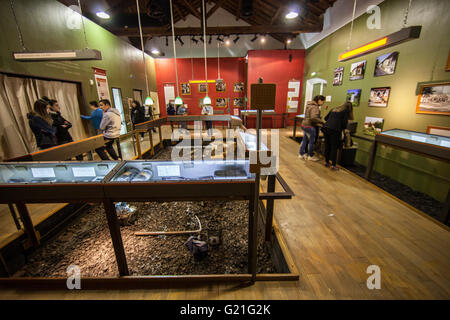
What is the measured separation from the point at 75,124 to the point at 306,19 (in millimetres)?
9399

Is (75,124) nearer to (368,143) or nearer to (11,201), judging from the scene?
(11,201)

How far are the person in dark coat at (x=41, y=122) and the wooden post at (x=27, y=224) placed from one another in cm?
183

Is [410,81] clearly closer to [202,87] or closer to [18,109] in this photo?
[18,109]

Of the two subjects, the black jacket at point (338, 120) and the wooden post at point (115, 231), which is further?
the black jacket at point (338, 120)

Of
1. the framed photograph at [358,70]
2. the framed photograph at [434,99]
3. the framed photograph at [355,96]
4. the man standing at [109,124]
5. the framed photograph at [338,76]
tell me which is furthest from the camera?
the framed photograph at [338,76]

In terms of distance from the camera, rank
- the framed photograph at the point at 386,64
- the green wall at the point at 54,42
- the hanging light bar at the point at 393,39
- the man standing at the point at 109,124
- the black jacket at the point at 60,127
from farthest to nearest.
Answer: the man standing at the point at 109,124
the framed photograph at the point at 386,64
the black jacket at the point at 60,127
the green wall at the point at 54,42
the hanging light bar at the point at 393,39

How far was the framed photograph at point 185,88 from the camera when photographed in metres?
11.5

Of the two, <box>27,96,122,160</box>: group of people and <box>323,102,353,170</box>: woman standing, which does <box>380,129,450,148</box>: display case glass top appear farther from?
<box>27,96,122,160</box>: group of people

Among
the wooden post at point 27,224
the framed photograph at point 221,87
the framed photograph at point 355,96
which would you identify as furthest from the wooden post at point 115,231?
the framed photograph at point 221,87

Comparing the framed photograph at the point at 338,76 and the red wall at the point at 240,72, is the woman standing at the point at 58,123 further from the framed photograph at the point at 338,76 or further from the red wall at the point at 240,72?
the red wall at the point at 240,72

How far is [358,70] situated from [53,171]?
7177 millimetres

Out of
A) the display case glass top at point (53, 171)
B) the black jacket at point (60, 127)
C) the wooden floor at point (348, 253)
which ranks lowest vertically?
the wooden floor at point (348, 253)

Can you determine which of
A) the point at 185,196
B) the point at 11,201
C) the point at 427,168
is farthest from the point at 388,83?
the point at 11,201
